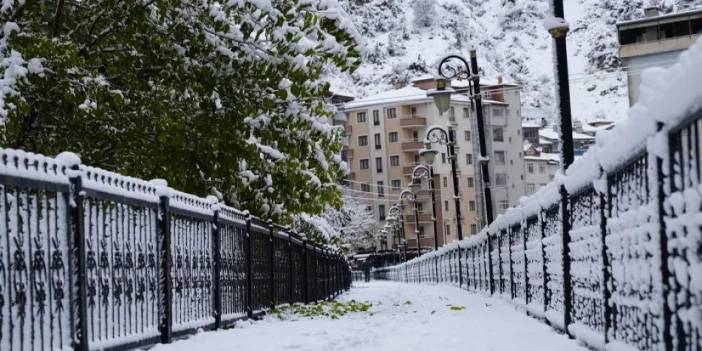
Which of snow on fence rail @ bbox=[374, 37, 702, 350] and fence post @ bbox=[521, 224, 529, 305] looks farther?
fence post @ bbox=[521, 224, 529, 305]

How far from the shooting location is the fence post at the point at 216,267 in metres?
11.6

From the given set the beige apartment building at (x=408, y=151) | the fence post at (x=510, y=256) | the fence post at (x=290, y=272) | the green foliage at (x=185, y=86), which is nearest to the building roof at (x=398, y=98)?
the beige apartment building at (x=408, y=151)

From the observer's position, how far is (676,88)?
4.27 metres

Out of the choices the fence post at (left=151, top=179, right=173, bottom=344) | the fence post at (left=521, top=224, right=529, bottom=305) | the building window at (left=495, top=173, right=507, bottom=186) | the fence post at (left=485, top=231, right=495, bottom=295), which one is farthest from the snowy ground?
the building window at (left=495, top=173, right=507, bottom=186)

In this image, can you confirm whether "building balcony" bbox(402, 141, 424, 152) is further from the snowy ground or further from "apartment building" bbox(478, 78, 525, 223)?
the snowy ground

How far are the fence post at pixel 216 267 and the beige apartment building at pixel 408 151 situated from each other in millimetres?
107147

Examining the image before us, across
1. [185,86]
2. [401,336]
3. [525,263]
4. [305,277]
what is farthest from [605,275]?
[305,277]

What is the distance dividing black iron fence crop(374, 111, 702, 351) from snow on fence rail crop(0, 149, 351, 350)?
160 inches

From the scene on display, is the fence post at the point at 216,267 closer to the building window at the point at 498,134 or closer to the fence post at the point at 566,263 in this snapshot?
the fence post at the point at 566,263

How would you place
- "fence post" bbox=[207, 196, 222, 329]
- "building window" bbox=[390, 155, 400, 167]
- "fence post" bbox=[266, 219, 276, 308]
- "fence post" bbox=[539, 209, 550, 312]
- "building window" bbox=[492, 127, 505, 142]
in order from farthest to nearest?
"building window" bbox=[492, 127, 505, 142]
"building window" bbox=[390, 155, 400, 167]
"fence post" bbox=[266, 219, 276, 308]
"fence post" bbox=[207, 196, 222, 329]
"fence post" bbox=[539, 209, 550, 312]

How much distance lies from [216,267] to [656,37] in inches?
2412

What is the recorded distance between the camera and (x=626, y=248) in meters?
5.93

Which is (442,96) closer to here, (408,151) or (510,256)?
(510,256)

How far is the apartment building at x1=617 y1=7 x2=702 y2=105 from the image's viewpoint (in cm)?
6506
